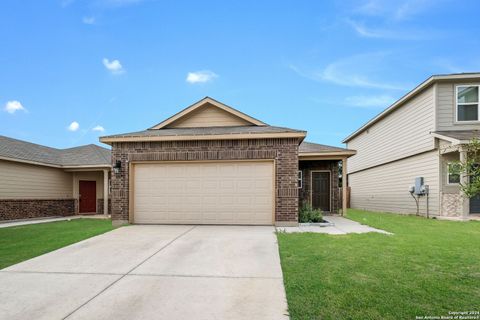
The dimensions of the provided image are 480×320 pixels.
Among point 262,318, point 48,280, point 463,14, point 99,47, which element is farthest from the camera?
point 99,47

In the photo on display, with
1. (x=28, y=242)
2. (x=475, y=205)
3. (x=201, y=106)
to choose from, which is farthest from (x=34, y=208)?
(x=475, y=205)

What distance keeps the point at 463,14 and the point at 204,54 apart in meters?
12.5

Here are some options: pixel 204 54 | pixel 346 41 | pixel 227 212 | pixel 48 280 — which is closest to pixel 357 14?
pixel 346 41

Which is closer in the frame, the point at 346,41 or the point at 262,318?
the point at 262,318

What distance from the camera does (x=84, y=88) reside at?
19062mm

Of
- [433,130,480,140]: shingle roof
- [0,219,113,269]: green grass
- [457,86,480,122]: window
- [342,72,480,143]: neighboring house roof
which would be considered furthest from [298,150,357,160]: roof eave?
→ [0,219,113,269]: green grass

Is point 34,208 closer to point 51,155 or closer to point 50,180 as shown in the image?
point 50,180

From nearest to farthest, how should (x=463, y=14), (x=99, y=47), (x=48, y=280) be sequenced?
(x=48, y=280)
(x=463, y=14)
(x=99, y=47)

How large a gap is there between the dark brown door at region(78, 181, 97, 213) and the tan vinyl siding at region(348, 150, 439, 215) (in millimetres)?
17427

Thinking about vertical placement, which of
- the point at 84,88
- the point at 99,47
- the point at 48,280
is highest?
the point at 99,47

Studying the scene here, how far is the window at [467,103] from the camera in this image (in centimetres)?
1277

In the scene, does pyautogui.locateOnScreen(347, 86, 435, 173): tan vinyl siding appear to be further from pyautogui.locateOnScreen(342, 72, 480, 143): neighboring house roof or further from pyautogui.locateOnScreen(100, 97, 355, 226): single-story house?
pyautogui.locateOnScreen(100, 97, 355, 226): single-story house

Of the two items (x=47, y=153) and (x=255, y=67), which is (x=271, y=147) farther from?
(x=47, y=153)

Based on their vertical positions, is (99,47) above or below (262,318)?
above
